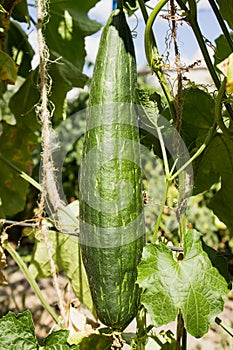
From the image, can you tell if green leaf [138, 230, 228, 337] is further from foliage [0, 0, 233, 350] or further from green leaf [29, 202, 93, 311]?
green leaf [29, 202, 93, 311]

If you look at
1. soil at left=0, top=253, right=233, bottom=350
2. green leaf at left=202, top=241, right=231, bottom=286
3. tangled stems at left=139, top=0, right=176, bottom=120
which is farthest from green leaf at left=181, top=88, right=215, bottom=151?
soil at left=0, top=253, right=233, bottom=350

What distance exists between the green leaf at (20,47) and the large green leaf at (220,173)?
724 millimetres

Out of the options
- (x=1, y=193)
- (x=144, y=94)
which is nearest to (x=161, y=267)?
(x=144, y=94)

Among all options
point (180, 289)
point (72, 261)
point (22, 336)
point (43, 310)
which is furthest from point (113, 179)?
point (43, 310)

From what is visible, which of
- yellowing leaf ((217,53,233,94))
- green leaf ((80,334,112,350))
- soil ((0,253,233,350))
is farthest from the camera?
soil ((0,253,233,350))

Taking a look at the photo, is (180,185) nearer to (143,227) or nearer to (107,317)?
(143,227)

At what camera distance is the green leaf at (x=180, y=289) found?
34.6 inches

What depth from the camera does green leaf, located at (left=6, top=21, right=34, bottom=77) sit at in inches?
68.5

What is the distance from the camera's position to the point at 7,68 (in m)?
1.20

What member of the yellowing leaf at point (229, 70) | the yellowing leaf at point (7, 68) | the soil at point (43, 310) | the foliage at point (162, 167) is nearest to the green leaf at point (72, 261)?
the foliage at point (162, 167)

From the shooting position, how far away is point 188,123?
1.21 metres

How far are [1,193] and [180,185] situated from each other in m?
0.88

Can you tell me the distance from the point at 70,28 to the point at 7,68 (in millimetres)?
632

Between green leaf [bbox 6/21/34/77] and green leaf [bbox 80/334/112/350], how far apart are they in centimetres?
88
